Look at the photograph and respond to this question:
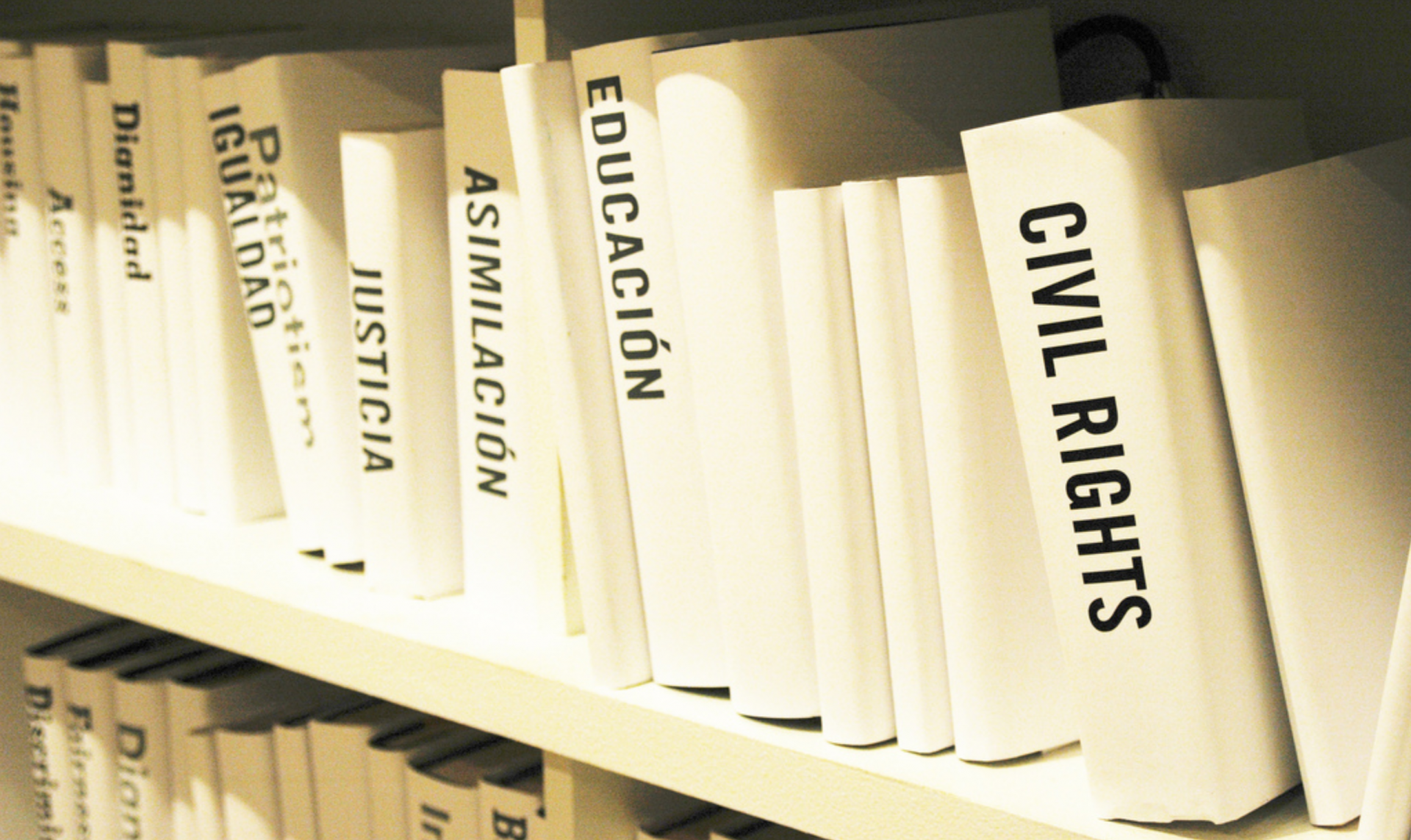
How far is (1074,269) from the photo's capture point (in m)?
0.52


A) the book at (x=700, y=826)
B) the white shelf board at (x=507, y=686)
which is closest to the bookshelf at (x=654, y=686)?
the white shelf board at (x=507, y=686)

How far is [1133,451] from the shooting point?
1.71ft

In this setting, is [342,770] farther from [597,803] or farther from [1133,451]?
[1133,451]

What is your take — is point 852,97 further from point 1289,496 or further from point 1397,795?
point 1397,795

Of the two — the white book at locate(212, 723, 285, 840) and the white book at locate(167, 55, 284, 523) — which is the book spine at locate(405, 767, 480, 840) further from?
the white book at locate(167, 55, 284, 523)

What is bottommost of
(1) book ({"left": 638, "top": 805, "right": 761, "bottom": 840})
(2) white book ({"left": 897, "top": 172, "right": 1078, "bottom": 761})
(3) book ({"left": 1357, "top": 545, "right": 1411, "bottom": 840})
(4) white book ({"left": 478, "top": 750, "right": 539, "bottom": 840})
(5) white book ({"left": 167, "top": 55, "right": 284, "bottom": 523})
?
(1) book ({"left": 638, "top": 805, "right": 761, "bottom": 840})

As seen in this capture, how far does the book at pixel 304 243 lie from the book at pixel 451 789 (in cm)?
15

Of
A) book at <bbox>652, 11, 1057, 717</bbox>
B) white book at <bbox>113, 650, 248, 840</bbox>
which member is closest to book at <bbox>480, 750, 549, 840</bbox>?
book at <bbox>652, 11, 1057, 717</bbox>

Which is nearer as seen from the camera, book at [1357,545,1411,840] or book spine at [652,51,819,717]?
book at [1357,545,1411,840]

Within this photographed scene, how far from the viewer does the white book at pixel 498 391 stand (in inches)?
30.0

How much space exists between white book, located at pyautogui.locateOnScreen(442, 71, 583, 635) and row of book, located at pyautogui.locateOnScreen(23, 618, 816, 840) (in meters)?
0.11

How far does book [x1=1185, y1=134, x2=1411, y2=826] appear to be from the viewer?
1.67ft

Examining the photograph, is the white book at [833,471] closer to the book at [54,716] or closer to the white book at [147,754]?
the white book at [147,754]

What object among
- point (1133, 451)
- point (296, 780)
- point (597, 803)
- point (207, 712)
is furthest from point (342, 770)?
point (1133, 451)
